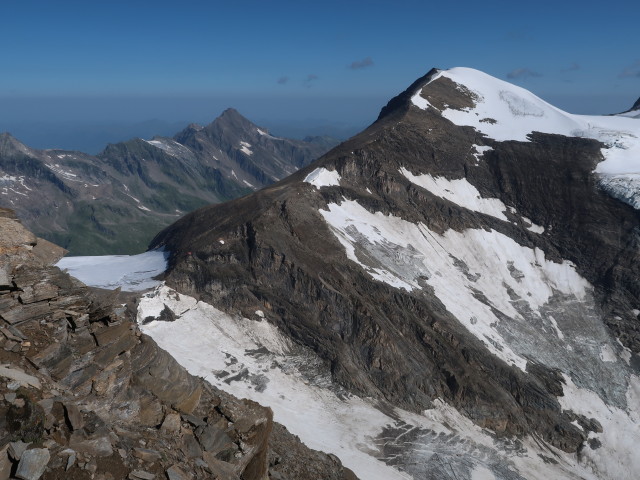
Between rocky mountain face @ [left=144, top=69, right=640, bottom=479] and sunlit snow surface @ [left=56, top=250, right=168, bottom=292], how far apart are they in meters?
4.80

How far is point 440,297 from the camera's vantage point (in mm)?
80562

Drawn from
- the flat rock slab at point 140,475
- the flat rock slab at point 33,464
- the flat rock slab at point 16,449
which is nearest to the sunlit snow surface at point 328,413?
the flat rock slab at point 140,475

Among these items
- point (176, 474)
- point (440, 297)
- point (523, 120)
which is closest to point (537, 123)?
point (523, 120)

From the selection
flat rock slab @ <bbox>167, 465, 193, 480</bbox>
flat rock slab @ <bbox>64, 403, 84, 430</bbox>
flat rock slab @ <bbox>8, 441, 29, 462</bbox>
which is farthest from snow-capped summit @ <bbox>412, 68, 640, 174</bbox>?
flat rock slab @ <bbox>8, 441, 29, 462</bbox>

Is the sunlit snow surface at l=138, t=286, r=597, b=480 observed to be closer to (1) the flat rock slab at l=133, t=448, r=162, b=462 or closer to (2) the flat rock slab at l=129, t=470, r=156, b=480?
(1) the flat rock slab at l=133, t=448, r=162, b=462

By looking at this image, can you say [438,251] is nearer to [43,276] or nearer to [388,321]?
[388,321]

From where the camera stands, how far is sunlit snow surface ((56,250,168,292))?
72069 millimetres

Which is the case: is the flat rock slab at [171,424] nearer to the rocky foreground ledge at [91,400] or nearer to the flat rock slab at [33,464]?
the rocky foreground ledge at [91,400]

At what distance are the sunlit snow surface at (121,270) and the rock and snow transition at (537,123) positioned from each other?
3223 inches

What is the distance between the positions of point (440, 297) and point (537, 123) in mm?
76678

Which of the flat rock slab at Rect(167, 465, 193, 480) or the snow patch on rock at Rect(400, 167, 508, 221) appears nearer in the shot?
the flat rock slab at Rect(167, 465, 193, 480)

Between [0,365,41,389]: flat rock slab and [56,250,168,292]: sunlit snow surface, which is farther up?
[0,365,41,389]: flat rock slab

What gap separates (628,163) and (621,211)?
1880 centimetres

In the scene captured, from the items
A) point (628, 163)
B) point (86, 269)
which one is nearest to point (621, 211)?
point (628, 163)
